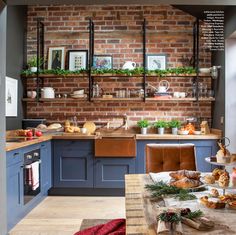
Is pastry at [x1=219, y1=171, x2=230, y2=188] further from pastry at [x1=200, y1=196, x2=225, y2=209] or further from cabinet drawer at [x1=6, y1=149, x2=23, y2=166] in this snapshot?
cabinet drawer at [x1=6, y1=149, x2=23, y2=166]

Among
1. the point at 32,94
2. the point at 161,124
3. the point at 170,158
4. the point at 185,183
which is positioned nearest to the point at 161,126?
the point at 161,124

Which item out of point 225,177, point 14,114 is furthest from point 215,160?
point 14,114

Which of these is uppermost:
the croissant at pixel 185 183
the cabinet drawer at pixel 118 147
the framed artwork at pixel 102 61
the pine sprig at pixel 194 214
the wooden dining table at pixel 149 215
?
the framed artwork at pixel 102 61

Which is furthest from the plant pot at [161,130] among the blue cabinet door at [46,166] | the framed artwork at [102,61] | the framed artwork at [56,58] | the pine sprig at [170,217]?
the pine sprig at [170,217]

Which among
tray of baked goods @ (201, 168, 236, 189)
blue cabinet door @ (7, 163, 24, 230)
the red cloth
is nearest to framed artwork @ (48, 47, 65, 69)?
blue cabinet door @ (7, 163, 24, 230)

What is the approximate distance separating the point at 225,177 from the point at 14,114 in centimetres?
378

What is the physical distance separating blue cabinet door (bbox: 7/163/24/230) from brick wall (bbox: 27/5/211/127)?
6.59ft

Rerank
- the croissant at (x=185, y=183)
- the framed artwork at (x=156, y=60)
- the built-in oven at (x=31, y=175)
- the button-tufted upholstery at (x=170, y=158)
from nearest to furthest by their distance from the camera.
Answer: the croissant at (x=185, y=183), the button-tufted upholstery at (x=170, y=158), the built-in oven at (x=31, y=175), the framed artwork at (x=156, y=60)

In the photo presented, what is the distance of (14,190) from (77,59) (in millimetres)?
2630

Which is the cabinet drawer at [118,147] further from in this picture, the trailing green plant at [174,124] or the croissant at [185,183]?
the croissant at [185,183]

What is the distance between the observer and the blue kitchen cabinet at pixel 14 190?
3.18 meters

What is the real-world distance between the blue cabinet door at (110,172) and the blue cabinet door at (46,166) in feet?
2.16

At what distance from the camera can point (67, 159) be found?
474 centimetres

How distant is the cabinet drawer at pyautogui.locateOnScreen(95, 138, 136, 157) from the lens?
4.59m
